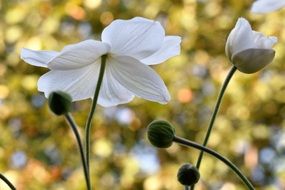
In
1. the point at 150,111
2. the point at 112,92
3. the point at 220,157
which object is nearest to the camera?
the point at 220,157

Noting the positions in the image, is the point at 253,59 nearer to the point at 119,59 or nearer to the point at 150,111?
the point at 119,59

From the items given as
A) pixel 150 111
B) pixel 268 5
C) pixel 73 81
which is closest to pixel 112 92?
pixel 73 81

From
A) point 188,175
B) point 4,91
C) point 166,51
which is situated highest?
point 4,91

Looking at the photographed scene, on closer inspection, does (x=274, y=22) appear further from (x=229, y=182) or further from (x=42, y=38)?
(x=42, y=38)

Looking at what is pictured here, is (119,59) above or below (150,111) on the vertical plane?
below

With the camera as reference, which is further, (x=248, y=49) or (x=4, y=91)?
(x=4, y=91)
